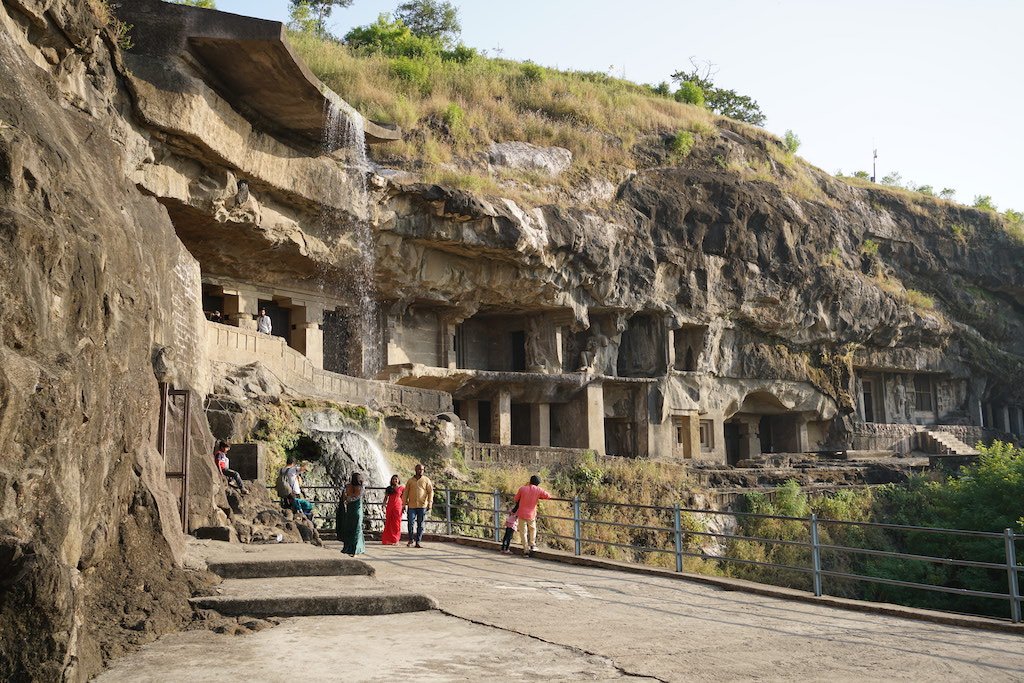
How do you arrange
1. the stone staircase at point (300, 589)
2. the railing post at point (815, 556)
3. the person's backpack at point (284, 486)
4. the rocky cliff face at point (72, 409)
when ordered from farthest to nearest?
the person's backpack at point (284, 486) → the railing post at point (815, 556) → the stone staircase at point (300, 589) → the rocky cliff face at point (72, 409)

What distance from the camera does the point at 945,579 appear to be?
2181 cm

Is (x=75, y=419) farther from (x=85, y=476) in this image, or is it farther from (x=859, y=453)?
(x=859, y=453)

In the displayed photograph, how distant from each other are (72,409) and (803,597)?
7.76 meters

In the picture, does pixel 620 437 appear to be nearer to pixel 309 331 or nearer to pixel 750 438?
pixel 750 438

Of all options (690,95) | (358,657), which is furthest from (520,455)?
(690,95)

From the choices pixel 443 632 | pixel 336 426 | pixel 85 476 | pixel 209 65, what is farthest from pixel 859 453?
pixel 85 476

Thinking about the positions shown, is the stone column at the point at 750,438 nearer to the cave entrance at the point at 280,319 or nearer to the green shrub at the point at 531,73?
the green shrub at the point at 531,73

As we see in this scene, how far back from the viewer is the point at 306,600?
7.89 metres

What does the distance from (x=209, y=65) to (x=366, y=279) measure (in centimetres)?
928

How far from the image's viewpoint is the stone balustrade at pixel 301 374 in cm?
1920

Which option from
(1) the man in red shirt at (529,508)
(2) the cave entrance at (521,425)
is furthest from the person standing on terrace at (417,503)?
(2) the cave entrance at (521,425)

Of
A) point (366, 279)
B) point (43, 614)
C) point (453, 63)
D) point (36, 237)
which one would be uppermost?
point (453, 63)

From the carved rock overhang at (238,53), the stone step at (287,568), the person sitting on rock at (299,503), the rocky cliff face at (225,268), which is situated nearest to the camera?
the rocky cliff face at (225,268)

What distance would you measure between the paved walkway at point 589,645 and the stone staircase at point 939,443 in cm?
3391
